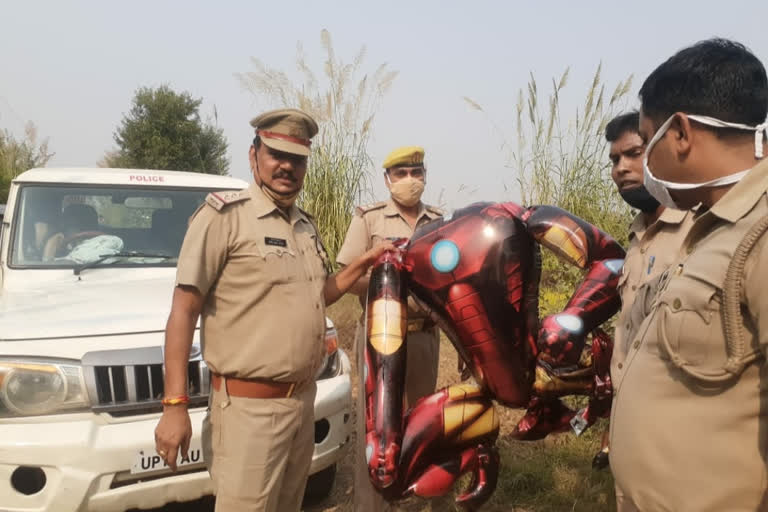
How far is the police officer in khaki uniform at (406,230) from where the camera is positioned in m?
2.55

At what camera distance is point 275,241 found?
1887mm

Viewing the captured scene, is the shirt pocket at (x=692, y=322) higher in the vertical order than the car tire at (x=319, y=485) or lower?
higher

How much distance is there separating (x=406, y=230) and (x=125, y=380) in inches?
57.5

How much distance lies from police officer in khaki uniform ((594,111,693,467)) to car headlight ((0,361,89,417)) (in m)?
1.92

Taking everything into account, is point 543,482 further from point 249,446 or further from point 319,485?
point 249,446

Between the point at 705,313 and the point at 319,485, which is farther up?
the point at 705,313

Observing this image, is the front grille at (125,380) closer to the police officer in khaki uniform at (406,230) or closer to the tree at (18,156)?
the police officer in khaki uniform at (406,230)

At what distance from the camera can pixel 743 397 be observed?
35.0 inches

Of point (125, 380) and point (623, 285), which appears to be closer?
point (623, 285)

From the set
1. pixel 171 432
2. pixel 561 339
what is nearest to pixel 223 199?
pixel 171 432

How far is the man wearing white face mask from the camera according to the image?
87 cm

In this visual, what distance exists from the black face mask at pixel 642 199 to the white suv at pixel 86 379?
1.45 meters

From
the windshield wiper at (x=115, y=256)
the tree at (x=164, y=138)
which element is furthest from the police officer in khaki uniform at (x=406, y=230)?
the tree at (x=164, y=138)

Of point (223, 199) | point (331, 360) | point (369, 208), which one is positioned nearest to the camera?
point (223, 199)
